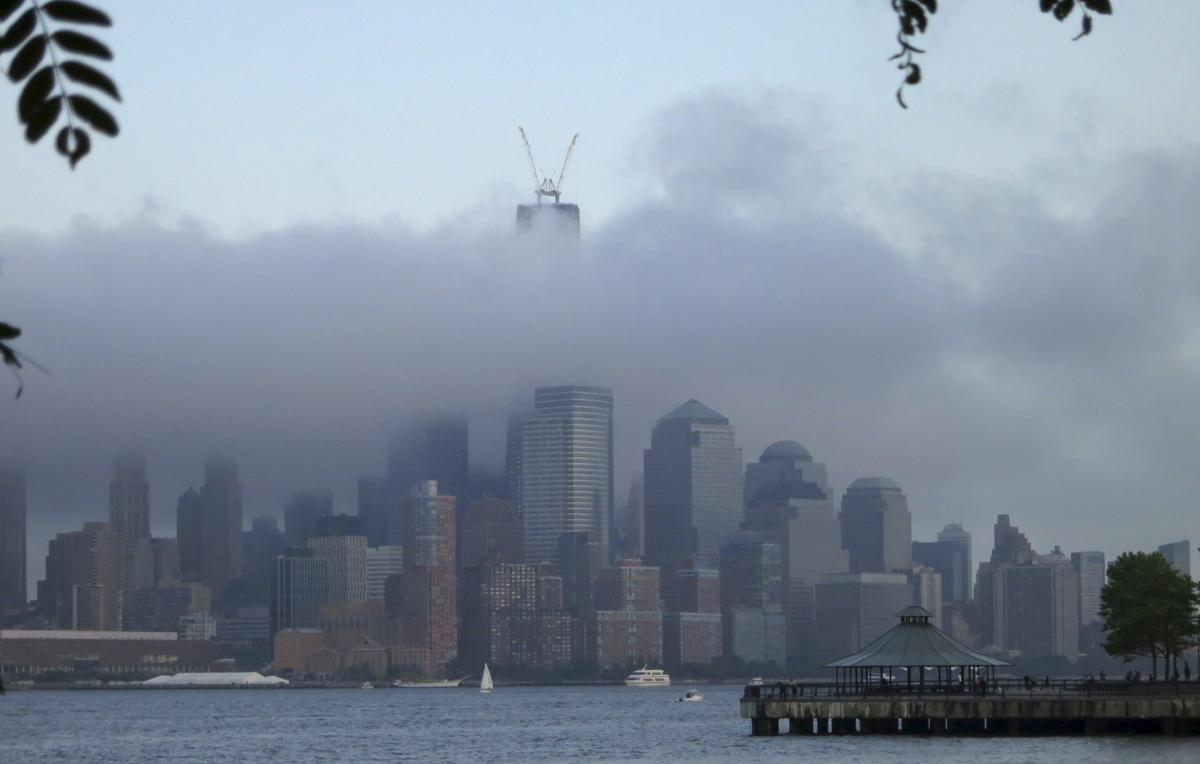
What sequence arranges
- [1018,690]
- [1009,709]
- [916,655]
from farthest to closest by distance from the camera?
[1018,690], [916,655], [1009,709]

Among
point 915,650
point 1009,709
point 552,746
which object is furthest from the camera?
point 552,746

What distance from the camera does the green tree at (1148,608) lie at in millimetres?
124438

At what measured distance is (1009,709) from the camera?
364 ft

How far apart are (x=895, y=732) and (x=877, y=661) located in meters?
6.77

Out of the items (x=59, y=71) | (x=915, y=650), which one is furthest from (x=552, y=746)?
(x=59, y=71)

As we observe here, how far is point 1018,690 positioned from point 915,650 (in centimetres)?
1045

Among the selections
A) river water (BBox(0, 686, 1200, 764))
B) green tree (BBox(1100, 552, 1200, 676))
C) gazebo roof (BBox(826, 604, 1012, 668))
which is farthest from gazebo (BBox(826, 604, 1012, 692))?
green tree (BBox(1100, 552, 1200, 676))

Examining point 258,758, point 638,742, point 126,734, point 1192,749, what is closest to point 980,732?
point 1192,749

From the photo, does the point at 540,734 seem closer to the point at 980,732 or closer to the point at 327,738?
the point at 327,738

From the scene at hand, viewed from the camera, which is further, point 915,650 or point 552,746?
point 552,746

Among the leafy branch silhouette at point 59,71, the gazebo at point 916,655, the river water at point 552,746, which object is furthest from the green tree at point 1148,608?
the leafy branch silhouette at point 59,71

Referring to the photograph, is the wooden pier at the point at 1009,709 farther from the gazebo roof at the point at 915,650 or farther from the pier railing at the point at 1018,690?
the gazebo roof at the point at 915,650

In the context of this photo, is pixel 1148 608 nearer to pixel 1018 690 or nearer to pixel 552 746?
pixel 1018 690

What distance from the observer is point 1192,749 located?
309 ft
